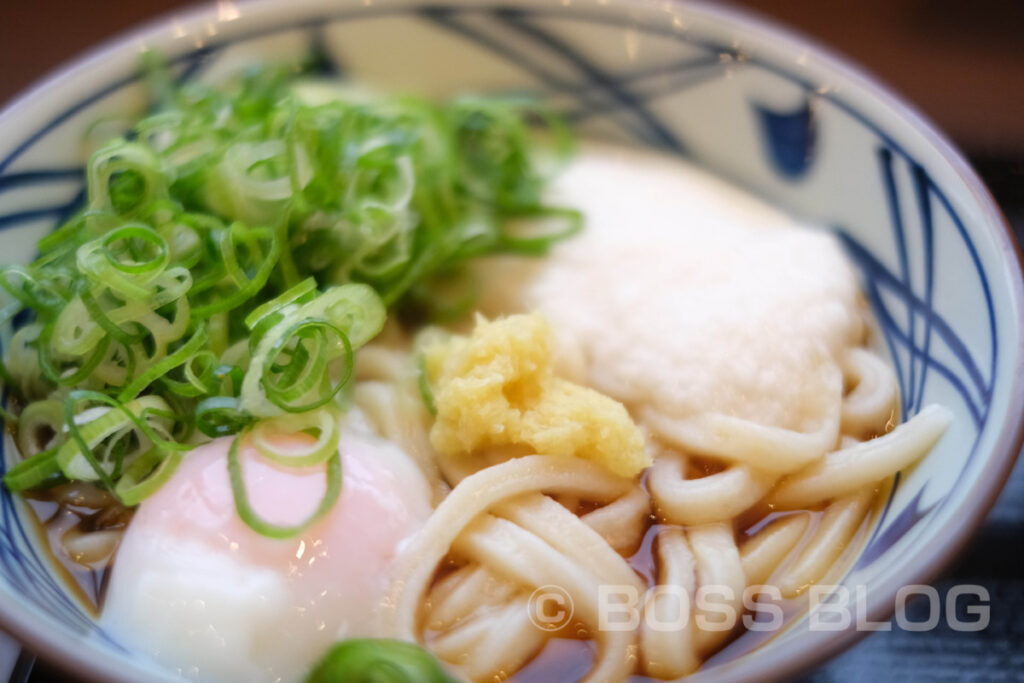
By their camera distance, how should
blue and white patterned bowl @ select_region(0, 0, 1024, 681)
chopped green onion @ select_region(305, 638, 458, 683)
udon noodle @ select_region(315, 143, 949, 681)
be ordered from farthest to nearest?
udon noodle @ select_region(315, 143, 949, 681), blue and white patterned bowl @ select_region(0, 0, 1024, 681), chopped green onion @ select_region(305, 638, 458, 683)

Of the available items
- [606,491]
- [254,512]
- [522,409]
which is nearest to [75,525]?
[254,512]

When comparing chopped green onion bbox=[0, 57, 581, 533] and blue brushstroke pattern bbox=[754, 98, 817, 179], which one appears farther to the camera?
blue brushstroke pattern bbox=[754, 98, 817, 179]

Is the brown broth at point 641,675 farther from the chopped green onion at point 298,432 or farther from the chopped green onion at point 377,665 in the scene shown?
the chopped green onion at point 298,432

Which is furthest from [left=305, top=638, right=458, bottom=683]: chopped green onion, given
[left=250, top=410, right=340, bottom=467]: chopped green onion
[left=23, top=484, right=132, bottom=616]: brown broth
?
[left=23, top=484, right=132, bottom=616]: brown broth

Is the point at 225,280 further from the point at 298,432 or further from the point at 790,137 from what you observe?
the point at 790,137

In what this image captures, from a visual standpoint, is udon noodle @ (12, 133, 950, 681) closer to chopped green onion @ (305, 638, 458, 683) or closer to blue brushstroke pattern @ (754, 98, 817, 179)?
chopped green onion @ (305, 638, 458, 683)

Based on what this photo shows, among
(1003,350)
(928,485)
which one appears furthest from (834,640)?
(1003,350)

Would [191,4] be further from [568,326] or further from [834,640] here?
[834,640]

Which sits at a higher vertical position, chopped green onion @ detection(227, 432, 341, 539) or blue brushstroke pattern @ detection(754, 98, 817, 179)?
blue brushstroke pattern @ detection(754, 98, 817, 179)
